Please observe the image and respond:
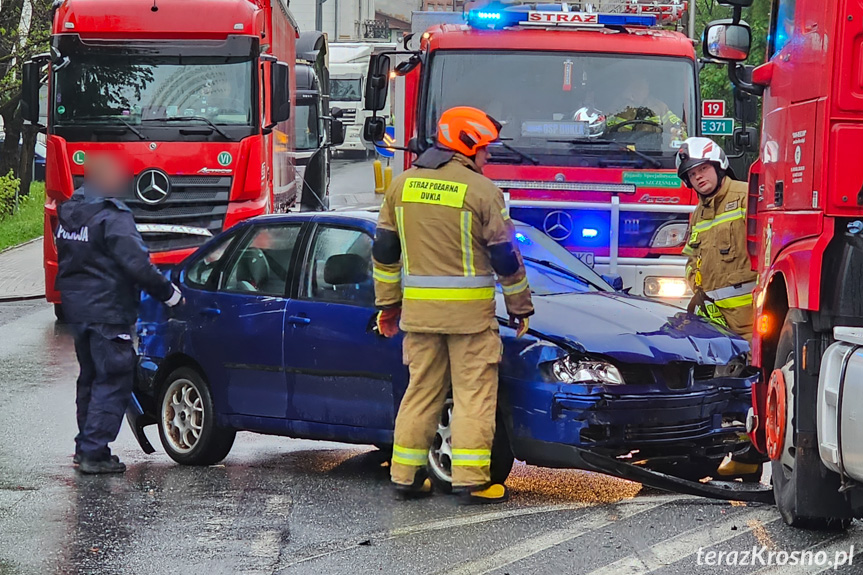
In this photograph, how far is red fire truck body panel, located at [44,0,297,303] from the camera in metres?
14.4

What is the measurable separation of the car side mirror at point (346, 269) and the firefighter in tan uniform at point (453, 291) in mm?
564

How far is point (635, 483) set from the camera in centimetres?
753

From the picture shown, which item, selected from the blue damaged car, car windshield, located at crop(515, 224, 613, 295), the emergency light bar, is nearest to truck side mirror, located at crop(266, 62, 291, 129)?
the emergency light bar

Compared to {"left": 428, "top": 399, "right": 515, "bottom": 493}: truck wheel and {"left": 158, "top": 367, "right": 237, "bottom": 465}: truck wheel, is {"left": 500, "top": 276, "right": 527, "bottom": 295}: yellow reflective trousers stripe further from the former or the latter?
{"left": 158, "top": 367, "right": 237, "bottom": 465}: truck wheel

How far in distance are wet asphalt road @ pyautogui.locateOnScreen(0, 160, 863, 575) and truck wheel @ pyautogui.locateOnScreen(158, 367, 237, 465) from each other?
112 millimetres

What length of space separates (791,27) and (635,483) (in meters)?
2.55

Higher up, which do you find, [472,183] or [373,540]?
[472,183]

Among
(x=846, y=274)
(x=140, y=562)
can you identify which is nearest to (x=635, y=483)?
(x=846, y=274)

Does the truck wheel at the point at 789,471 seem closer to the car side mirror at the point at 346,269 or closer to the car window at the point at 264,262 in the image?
the car side mirror at the point at 346,269

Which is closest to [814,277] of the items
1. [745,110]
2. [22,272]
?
[745,110]

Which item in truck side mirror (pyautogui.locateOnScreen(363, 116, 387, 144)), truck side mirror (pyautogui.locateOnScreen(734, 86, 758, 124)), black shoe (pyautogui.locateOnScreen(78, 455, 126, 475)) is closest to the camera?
black shoe (pyautogui.locateOnScreen(78, 455, 126, 475))

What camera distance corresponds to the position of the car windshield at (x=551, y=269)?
7828 mm

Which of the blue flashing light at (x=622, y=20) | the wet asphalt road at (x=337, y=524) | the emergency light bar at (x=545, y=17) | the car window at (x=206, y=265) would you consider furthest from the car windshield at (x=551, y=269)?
the blue flashing light at (x=622, y=20)

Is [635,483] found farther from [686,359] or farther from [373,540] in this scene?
[373,540]
